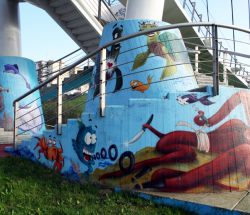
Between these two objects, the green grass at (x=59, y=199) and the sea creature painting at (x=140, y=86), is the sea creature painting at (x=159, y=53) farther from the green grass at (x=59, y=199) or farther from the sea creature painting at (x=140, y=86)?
the green grass at (x=59, y=199)

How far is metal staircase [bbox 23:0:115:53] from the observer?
13812 mm

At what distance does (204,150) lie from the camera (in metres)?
5.34

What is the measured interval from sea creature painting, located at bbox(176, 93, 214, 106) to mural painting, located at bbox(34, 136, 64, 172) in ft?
7.42

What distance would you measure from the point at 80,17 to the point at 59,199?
1004cm

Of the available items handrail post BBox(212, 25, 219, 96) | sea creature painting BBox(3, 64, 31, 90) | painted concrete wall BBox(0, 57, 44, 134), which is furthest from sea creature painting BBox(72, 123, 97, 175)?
sea creature painting BBox(3, 64, 31, 90)

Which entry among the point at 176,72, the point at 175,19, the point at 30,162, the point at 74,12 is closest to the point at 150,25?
the point at 176,72

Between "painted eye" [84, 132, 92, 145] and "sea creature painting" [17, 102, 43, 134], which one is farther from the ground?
"sea creature painting" [17, 102, 43, 134]

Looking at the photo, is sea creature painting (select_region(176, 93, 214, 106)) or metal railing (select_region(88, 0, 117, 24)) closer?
sea creature painting (select_region(176, 93, 214, 106))

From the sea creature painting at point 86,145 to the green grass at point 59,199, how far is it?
1.35 feet

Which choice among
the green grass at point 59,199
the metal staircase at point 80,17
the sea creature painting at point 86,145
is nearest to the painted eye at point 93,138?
the sea creature painting at point 86,145

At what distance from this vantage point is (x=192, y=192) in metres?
5.18

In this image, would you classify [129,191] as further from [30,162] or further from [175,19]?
[175,19]

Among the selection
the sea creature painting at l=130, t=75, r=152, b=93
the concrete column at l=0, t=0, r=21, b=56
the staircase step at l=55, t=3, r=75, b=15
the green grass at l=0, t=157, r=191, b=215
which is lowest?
the green grass at l=0, t=157, r=191, b=215

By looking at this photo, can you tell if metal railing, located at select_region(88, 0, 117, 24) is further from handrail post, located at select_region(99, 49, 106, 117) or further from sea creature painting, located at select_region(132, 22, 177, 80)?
handrail post, located at select_region(99, 49, 106, 117)
